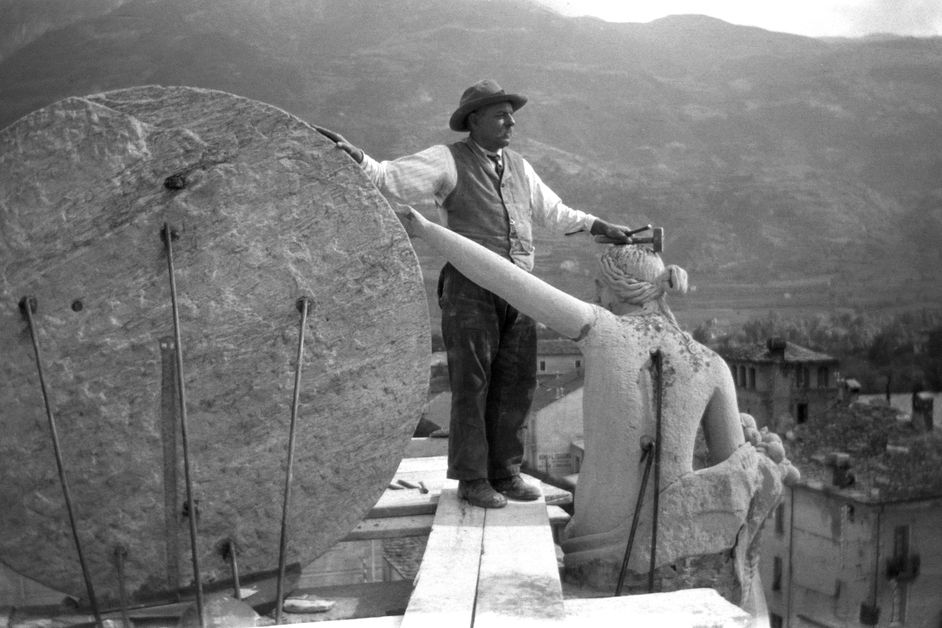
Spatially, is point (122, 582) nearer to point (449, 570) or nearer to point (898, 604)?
point (449, 570)

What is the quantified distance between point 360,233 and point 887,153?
25777 millimetres

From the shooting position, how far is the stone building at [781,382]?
1680cm

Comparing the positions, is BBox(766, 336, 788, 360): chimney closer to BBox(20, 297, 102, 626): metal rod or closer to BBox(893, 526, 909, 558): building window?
BBox(893, 526, 909, 558): building window

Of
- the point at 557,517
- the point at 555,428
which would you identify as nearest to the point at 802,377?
the point at 555,428

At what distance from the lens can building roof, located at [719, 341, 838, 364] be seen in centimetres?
1773

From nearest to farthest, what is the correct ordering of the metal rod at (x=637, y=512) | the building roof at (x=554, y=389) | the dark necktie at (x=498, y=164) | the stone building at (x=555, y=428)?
1. the metal rod at (x=637, y=512)
2. the dark necktie at (x=498, y=164)
3. the stone building at (x=555, y=428)
4. the building roof at (x=554, y=389)

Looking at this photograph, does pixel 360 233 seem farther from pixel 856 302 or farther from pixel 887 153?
pixel 887 153

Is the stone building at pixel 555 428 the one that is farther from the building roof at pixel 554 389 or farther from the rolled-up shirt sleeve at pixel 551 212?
the rolled-up shirt sleeve at pixel 551 212

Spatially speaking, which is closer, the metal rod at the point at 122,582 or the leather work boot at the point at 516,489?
the metal rod at the point at 122,582

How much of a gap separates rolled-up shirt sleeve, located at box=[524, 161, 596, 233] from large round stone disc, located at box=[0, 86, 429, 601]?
2.56 feet

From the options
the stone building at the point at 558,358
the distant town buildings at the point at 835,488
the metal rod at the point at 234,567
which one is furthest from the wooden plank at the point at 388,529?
the stone building at the point at 558,358

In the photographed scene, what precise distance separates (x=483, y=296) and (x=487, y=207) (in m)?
0.34

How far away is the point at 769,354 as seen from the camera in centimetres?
1778

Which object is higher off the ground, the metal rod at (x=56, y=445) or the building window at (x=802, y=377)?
the metal rod at (x=56, y=445)
